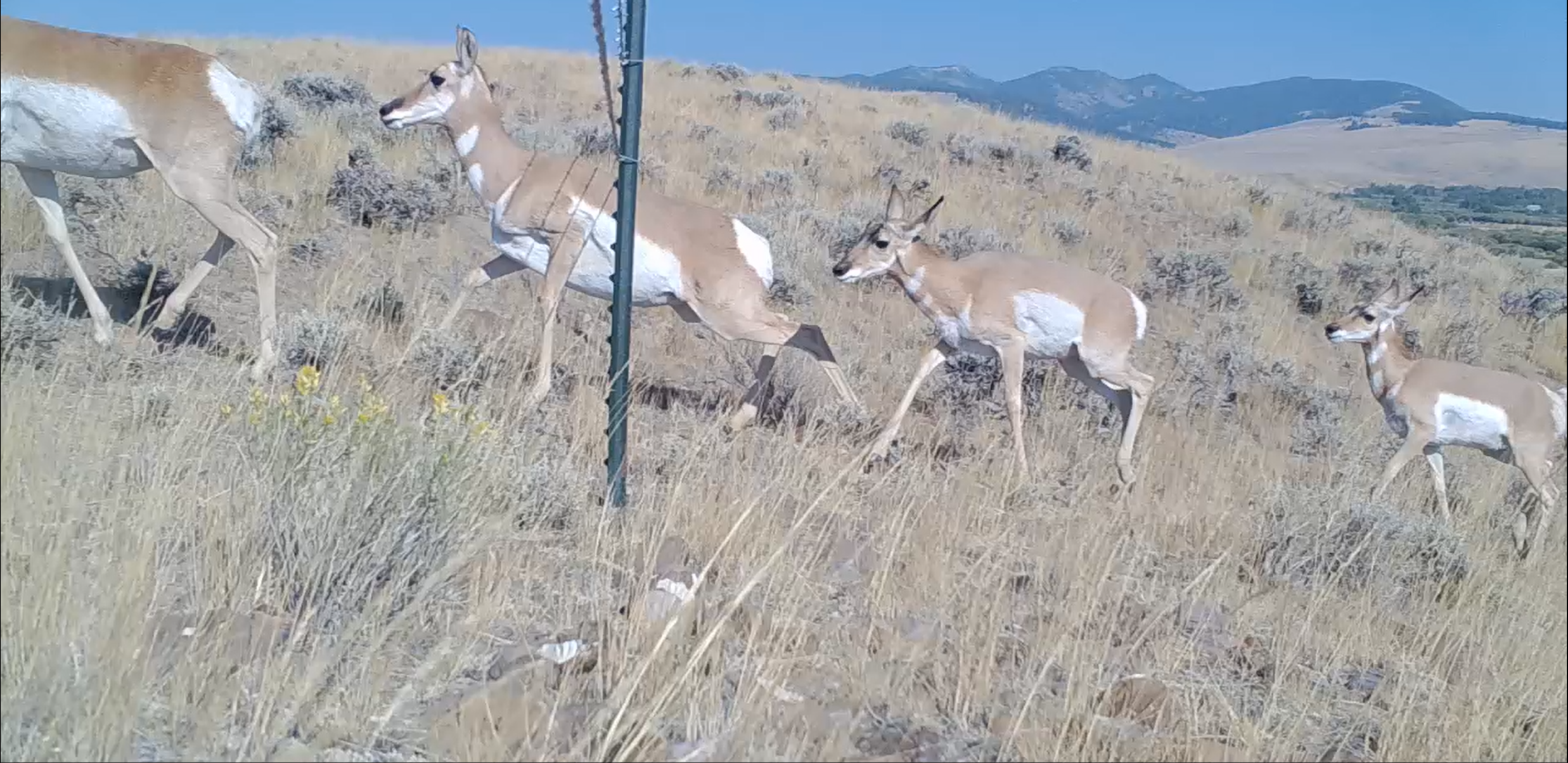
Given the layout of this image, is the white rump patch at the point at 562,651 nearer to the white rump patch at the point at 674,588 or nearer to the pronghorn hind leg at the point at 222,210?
the white rump patch at the point at 674,588

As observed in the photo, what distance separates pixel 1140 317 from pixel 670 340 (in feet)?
11.3

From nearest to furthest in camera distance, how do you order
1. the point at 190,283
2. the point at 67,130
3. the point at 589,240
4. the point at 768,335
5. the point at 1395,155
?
the point at 67,130 < the point at 190,283 < the point at 1395,155 < the point at 589,240 < the point at 768,335

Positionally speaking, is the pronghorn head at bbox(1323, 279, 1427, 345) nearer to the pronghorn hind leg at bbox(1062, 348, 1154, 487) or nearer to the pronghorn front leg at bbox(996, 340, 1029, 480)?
the pronghorn hind leg at bbox(1062, 348, 1154, 487)

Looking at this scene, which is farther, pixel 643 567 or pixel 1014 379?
pixel 1014 379

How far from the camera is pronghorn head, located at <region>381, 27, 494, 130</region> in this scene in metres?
7.61

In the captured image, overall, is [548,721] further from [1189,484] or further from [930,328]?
[930,328]

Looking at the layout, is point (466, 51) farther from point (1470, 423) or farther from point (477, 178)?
point (1470, 423)

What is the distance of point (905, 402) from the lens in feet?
23.9

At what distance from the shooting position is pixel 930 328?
11461 mm

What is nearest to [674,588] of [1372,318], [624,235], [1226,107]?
[624,235]

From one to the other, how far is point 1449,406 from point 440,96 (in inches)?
279

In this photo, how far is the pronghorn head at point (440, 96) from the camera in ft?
25.0

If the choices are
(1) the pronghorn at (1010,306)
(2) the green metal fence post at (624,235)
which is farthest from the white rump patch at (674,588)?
(1) the pronghorn at (1010,306)

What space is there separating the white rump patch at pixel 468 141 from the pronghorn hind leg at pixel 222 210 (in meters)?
1.45
